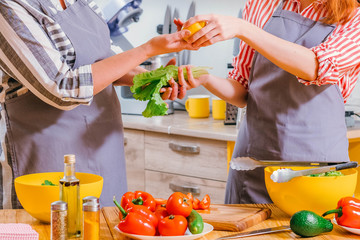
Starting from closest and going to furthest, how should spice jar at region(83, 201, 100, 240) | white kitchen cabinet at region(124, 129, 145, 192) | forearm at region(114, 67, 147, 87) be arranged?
spice jar at region(83, 201, 100, 240) → forearm at region(114, 67, 147, 87) → white kitchen cabinet at region(124, 129, 145, 192)

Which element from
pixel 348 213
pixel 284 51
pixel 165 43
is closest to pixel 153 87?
pixel 165 43

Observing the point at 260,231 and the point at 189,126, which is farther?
the point at 189,126

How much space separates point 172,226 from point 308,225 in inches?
12.4

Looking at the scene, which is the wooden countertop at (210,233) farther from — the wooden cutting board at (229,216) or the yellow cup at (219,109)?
the yellow cup at (219,109)

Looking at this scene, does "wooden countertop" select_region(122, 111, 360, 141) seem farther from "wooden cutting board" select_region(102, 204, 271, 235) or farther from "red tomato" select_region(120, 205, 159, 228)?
"red tomato" select_region(120, 205, 159, 228)

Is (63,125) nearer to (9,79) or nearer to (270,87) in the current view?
(9,79)

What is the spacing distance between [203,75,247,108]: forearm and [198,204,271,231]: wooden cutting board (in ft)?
1.84

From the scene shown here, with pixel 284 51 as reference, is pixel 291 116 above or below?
below

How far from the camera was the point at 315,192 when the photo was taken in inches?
52.2

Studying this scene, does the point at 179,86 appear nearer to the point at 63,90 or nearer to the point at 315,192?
the point at 63,90

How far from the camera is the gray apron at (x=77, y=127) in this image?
5.42ft

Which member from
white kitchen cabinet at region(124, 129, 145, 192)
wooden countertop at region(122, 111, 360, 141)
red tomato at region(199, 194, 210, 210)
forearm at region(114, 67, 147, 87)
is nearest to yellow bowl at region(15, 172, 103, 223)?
red tomato at region(199, 194, 210, 210)

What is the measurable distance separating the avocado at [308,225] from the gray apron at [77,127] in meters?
0.78

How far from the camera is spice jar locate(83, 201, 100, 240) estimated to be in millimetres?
1095
